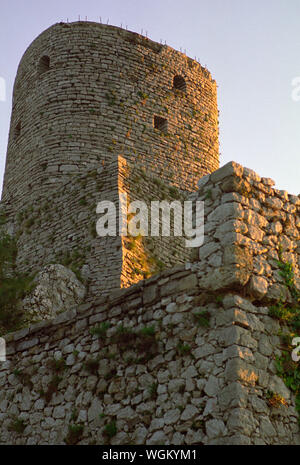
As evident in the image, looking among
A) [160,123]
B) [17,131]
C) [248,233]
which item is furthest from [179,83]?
[248,233]

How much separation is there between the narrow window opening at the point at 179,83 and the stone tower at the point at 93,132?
30 mm

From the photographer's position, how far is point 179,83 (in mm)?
18281

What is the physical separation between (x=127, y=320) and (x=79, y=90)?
10631 millimetres

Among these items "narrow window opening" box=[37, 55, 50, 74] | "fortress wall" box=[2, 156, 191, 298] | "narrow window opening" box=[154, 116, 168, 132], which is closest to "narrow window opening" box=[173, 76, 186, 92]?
"narrow window opening" box=[154, 116, 168, 132]

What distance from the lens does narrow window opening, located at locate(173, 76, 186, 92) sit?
59.7 ft

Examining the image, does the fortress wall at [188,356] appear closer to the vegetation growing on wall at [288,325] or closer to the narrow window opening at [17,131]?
the vegetation growing on wall at [288,325]

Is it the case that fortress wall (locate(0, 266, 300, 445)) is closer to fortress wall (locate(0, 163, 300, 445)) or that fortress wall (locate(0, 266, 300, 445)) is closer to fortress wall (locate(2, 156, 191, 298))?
fortress wall (locate(0, 163, 300, 445))

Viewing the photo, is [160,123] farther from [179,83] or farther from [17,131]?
[17,131]

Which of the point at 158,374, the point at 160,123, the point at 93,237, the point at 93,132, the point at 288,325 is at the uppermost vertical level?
the point at 160,123

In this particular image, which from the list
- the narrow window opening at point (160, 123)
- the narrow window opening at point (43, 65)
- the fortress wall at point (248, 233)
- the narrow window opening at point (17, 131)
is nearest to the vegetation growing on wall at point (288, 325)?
the fortress wall at point (248, 233)

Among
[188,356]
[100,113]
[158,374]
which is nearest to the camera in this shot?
[188,356]

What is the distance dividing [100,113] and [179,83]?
3387mm

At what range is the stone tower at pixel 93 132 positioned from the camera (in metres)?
14.2
